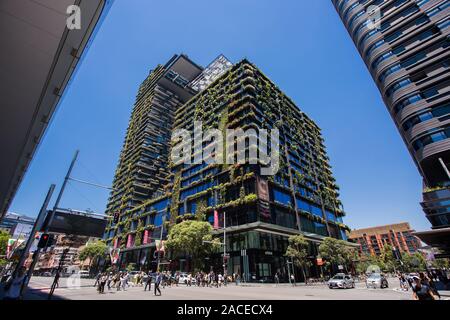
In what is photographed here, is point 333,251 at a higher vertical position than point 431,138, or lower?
lower

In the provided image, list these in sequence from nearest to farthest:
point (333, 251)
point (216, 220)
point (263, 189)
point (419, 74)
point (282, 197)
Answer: point (419, 74) < point (263, 189) < point (333, 251) < point (216, 220) < point (282, 197)

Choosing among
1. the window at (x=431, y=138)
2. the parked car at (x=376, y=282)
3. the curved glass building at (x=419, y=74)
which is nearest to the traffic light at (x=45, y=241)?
the parked car at (x=376, y=282)

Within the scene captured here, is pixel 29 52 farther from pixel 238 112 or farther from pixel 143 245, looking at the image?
pixel 143 245

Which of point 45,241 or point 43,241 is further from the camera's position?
point 45,241

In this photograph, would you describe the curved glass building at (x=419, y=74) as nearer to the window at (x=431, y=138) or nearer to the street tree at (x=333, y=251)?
the window at (x=431, y=138)

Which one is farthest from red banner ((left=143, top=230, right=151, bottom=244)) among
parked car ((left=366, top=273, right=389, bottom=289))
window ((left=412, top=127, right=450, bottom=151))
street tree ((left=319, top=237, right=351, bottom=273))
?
window ((left=412, top=127, right=450, bottom=151))

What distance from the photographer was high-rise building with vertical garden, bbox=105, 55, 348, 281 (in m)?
37.9

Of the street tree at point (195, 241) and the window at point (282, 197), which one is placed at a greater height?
the window at point (282, 197)

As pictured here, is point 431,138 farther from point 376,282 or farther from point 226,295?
Answer: point 226,295

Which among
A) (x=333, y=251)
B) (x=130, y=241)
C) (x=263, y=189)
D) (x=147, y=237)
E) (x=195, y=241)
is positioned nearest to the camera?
(x=195, y=241)

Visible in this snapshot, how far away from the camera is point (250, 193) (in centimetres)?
3959

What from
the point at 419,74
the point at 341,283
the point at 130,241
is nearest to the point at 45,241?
the point at 341,283

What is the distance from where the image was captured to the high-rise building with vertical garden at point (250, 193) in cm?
3794

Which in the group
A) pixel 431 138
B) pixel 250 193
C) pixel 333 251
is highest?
pixel 431 138
